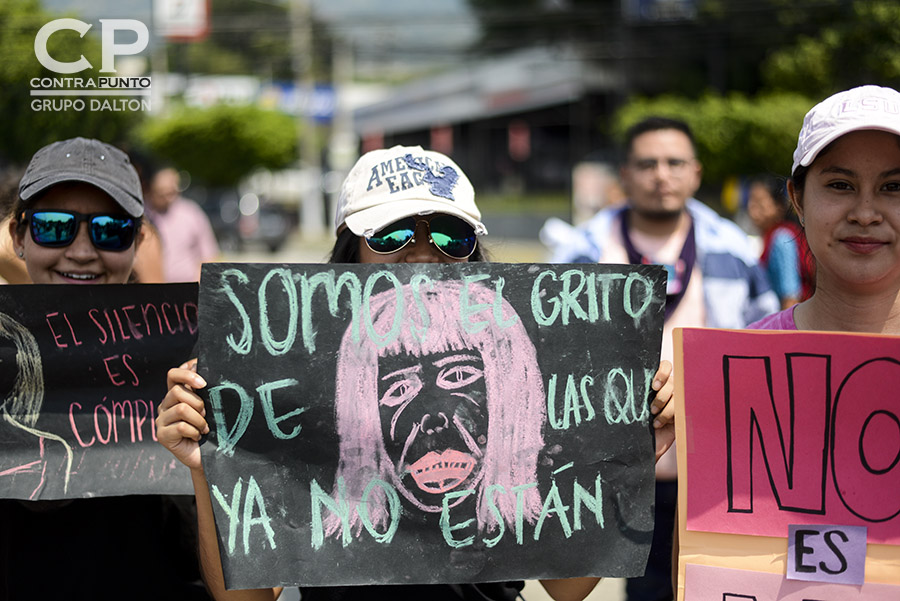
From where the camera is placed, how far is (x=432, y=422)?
6.23 ft

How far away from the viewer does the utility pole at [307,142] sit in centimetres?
2983

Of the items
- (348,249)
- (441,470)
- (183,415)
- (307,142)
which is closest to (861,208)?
(441,470)

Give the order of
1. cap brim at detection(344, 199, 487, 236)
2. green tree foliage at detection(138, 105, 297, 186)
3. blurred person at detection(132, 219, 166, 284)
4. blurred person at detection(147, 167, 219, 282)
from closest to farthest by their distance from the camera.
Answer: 1. cap brim at detection(344, 199, 487, 236)
2. blurred person at detection(132, 219, 166, 284)
3. blurred person at detection(147, 167, 219, 282)
4. green tree foliage at detection(138, 105, 297, 186)

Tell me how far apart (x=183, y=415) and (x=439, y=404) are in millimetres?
517

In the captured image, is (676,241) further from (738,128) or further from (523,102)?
(523,102)

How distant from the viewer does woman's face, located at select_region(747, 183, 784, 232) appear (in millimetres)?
7078

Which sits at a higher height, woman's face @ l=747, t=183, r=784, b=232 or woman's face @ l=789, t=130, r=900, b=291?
woman's face @ l=747, t=183, r=784, b=232

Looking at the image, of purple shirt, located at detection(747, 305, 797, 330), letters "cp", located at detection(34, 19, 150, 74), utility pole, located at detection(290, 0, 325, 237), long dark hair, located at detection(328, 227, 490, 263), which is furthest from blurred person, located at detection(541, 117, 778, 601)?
utility pole, located at detection(290, 0, 325, 237)

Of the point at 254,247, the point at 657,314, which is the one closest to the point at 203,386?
the point at 657,314

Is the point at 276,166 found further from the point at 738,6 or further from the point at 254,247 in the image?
the point at 738,6

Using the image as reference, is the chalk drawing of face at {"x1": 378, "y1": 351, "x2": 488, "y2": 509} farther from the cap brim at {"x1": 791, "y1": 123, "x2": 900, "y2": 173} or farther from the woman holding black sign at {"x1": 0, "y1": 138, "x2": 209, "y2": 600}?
the cap brim at {"x1": 791, "y1": 123, "x2": 900, "y2": 173}

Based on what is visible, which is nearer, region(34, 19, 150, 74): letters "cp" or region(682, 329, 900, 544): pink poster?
region(682, 329, 900, 544): pink poster

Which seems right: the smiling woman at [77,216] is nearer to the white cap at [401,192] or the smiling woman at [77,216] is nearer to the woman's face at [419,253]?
the white cap at [401,192]

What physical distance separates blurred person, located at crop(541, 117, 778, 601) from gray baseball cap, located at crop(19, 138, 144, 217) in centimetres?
206
